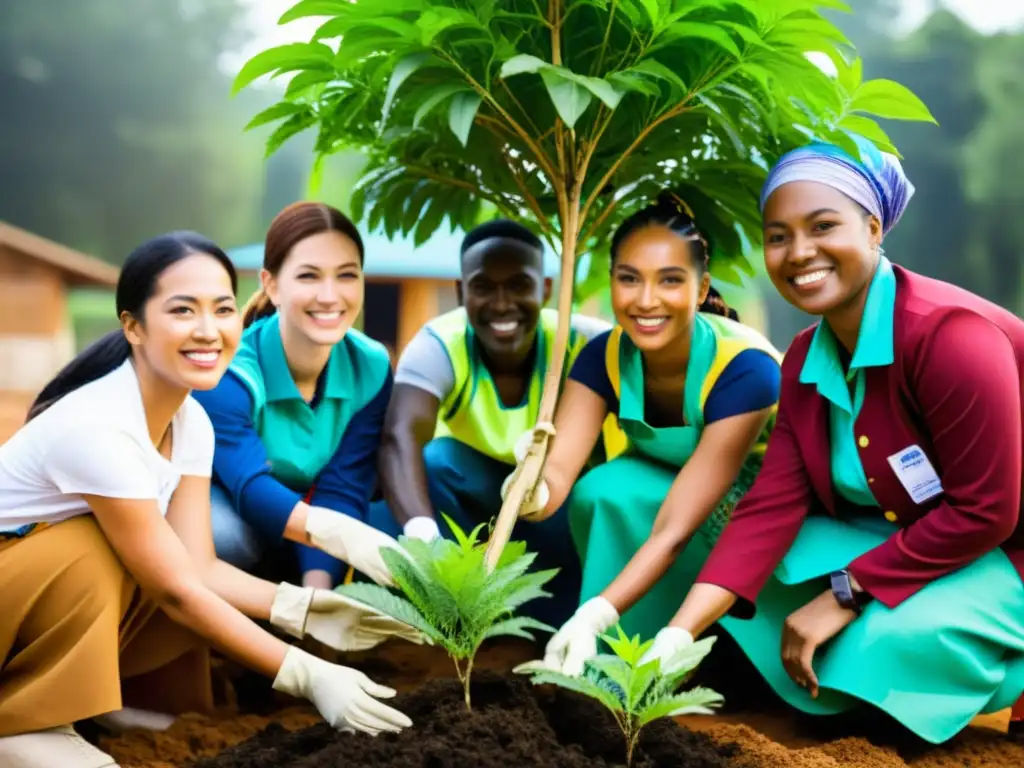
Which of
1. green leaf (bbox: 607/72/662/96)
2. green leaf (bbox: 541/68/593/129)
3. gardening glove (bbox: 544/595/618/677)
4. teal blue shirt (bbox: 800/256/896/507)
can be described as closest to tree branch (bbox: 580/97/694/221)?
green leaf (bbox: 607/72/662/96)

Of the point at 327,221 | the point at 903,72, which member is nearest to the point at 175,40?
the point at 903,72

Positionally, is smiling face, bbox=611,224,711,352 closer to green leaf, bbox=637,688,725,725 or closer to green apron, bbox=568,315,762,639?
green apron, bbox=568,315,762,639

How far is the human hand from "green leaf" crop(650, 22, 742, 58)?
1.38 m

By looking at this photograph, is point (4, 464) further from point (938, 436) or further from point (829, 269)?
point (938, 436)

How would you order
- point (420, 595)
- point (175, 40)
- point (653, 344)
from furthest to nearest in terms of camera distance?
point (175, 40)
point (653, 344)
point (420, 595)

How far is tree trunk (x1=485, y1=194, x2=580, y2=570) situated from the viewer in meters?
2.49

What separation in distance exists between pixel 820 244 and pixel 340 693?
157 centimetres

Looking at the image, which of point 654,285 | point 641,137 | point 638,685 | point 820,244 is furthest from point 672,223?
point 638,685

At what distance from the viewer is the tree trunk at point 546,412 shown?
249 centimetres

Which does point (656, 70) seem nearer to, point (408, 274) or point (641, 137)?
point (641, 137)

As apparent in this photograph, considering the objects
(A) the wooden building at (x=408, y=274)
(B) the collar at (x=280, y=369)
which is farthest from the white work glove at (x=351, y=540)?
(A) the wooden building at (x=408, y=274)

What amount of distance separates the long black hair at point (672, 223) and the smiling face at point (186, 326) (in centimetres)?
113

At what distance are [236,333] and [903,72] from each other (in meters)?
20.9

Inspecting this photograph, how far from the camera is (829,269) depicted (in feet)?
8.29
